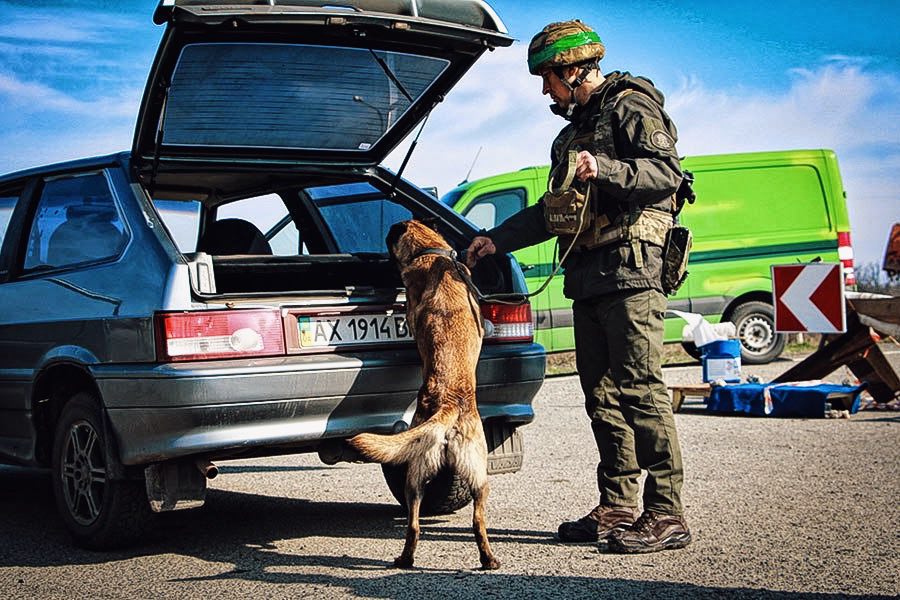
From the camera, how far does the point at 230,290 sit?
567cm

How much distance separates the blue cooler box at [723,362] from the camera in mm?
9227

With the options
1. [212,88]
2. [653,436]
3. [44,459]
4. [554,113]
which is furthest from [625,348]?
[44,459]

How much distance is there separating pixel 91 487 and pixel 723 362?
6.04 metres

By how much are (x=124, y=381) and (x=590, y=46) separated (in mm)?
2367

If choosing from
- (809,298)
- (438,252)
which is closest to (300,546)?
(438,252)

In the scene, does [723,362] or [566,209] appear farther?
[723,362]

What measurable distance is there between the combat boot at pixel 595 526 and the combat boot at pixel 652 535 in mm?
145

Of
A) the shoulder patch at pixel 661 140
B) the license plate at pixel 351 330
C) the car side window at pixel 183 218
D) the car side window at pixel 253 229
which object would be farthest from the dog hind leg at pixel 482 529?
the car side window at pixel 183 218

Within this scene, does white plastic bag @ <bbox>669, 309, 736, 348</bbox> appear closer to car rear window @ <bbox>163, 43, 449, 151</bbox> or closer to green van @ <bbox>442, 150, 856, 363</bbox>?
green van @ <bbox>442, 150, 856, 363</bbox>

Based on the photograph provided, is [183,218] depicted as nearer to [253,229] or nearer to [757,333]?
[253,229]

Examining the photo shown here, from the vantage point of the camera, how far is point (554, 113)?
4.73 m

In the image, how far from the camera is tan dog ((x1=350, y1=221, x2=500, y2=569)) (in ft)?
13.0

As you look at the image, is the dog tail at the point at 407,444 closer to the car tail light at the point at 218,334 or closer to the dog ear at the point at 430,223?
the car tail light at the point at 218,334

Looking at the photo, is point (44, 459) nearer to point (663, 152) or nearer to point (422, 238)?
point (422, 238)
